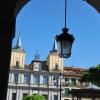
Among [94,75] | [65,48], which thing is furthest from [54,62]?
[65,48]

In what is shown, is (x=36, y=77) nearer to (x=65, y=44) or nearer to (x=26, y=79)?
(x=26, y=79)

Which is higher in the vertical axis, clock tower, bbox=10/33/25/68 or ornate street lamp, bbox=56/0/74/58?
clock tower, bbox=10/33/25/68

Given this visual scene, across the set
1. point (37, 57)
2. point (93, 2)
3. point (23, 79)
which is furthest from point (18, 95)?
point (93, 2)

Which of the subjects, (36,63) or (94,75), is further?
(36,63)

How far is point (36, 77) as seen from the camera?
65250 mm

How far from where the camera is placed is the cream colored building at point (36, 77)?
207ft

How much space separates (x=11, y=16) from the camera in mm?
4516

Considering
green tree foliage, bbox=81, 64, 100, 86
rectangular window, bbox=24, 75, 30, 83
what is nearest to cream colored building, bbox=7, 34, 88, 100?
rectangular window, bbox=24, 75, 30, 83

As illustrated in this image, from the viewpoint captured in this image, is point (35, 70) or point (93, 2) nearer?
point (93, 2)

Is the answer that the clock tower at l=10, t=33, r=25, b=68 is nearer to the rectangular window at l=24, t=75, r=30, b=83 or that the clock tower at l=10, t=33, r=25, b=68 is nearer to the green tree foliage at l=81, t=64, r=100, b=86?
the rectangular window at l=24, t=75, r=30, b=83

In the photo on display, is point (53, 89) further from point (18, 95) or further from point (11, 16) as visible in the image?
point (11, 16)

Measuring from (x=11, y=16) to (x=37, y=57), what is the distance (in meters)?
62.3

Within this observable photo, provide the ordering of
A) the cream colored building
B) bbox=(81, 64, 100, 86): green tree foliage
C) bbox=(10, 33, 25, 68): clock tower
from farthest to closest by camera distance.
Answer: bbox=(10, 33, 25, 68): clock tower < the cream colored building < bbox=(81, 64, 100, 86): green tree foliage

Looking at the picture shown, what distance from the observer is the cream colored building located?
207 feet
